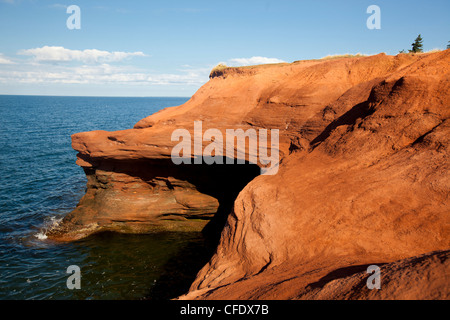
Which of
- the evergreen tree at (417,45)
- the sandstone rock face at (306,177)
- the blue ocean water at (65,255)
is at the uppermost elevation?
the evergreen tree at (417,45)

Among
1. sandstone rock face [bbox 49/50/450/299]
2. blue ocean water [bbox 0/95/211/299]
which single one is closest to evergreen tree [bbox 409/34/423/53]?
sandstone rock face [bbox 49/50/450/299]

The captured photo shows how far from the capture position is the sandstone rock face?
6797mm

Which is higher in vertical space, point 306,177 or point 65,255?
point 306,177

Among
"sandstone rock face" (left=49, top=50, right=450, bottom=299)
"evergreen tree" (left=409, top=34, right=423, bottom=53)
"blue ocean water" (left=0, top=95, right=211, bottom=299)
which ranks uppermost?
"evergreen tree" (left=409, top=34, right=423, bottom=53)

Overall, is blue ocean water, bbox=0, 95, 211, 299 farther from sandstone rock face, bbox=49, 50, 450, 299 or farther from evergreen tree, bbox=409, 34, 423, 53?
evergreen tree, bbox=409, 34, 423, 53

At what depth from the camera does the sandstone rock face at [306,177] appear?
680 cm

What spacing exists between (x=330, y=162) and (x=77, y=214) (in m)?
14.2

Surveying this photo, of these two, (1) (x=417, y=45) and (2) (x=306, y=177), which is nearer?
(2) (x=306, y=177)

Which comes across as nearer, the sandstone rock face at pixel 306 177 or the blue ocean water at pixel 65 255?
the sandstone rock face at pixel 306 177

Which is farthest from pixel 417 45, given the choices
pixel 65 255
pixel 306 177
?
pixel 65 255

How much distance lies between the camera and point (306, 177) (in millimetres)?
9266

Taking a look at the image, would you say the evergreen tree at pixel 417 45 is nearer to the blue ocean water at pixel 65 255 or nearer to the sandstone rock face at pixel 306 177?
the sandstone rock face at pixel 306 177

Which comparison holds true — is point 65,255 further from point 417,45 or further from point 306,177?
point 417,45

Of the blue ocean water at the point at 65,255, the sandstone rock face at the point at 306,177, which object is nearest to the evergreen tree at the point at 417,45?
the sandstone rock face at the point at 306,177
